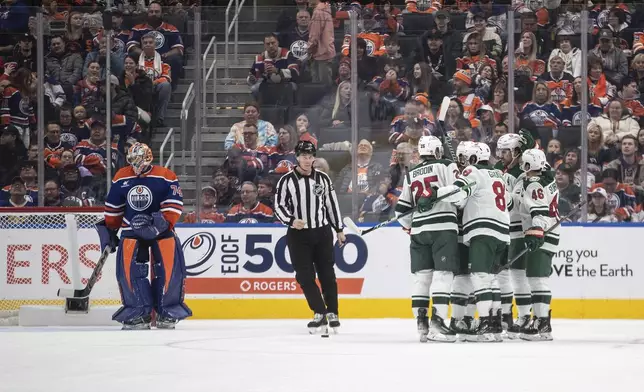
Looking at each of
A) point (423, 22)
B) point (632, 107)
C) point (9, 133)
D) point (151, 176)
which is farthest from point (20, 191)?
point (632, 107)

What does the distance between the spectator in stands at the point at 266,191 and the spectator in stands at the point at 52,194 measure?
6.43 ft

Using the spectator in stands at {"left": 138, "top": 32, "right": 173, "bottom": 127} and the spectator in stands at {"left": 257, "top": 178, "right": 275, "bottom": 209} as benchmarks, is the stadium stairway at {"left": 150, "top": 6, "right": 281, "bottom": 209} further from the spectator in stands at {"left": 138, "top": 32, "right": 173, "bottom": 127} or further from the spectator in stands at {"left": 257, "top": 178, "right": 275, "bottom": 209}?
the spectator in stands at {"left": 257, "top": 178, "right": 275, "bottom": 209}

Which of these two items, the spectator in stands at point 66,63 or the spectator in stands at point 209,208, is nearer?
the spectator in stands at point 209,208

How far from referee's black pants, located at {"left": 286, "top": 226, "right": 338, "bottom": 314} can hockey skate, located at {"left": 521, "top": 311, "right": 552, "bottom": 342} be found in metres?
1.64

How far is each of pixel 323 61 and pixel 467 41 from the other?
148 cm

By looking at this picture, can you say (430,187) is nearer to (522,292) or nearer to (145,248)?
(522,292)

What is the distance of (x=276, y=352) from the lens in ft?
26.6

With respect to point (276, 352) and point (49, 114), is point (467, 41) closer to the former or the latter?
point (49, 114)

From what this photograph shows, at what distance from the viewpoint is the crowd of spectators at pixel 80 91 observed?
12219 mm

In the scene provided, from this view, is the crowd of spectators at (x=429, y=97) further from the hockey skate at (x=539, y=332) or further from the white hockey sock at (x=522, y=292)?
the hockey skate at (x=539, y=332)

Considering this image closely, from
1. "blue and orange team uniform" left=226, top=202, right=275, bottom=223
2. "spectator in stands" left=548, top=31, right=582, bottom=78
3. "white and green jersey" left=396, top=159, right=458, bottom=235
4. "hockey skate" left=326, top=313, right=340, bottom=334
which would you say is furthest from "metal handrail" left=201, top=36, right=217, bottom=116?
"white and green jersey" left=396, top=159, right=458, bottom=235

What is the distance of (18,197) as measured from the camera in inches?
482

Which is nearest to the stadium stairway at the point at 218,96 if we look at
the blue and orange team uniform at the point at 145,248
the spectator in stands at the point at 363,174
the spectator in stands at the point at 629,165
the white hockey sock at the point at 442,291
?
the spectator in stands at the point at 363,174

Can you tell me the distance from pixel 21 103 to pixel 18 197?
3.14ft
